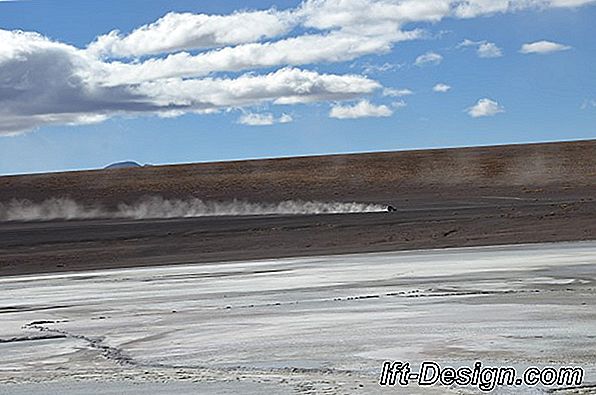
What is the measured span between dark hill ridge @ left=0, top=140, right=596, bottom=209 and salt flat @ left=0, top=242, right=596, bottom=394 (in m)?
48.8

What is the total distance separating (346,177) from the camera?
8875cm

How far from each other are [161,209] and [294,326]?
5021 centimetres

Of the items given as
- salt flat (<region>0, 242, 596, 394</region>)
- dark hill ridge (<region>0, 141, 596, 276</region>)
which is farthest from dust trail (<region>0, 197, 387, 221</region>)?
salt flat (<region>0, 242, 596, 394</region>)

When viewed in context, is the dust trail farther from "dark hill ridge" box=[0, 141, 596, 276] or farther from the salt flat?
the salt flat

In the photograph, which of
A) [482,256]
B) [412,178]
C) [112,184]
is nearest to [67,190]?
[112,184]

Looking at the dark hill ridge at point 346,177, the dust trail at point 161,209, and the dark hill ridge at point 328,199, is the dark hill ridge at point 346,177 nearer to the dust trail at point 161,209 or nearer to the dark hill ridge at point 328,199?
the dark hill ridge at point 328,199

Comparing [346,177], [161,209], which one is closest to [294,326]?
[161,209]

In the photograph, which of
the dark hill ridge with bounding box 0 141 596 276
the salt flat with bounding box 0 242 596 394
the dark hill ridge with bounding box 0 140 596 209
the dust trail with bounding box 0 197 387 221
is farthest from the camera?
the dark hill ridge with bounding box 0 140 596 209

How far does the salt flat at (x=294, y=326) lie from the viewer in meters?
9.98

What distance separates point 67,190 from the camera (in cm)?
8662

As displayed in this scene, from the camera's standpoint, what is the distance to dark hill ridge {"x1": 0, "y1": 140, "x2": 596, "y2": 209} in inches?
3063

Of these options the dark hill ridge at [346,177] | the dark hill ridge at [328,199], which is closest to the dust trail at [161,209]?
the dark hill ridge at [328,199]

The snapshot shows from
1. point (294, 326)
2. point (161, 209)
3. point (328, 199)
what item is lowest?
point (294, 326)

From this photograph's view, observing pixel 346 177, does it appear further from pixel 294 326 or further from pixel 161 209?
pixel 294 326
